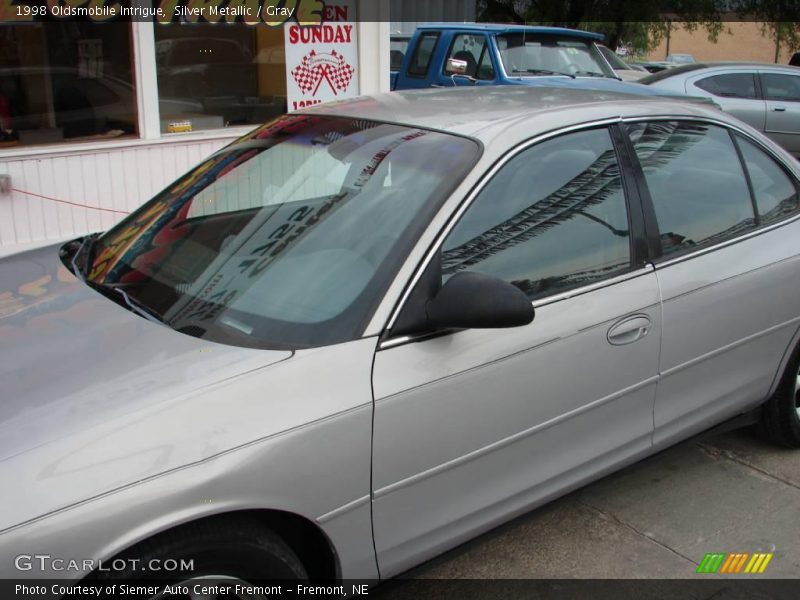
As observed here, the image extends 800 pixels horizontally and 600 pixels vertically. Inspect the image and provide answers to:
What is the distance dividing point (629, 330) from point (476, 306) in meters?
0.83

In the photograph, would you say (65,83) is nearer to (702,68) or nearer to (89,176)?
(89,176)

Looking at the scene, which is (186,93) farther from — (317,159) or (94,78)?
(317,159)

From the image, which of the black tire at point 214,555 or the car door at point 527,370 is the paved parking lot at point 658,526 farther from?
the black tire at point 214,555

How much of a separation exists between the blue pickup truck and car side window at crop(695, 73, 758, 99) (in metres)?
1.89

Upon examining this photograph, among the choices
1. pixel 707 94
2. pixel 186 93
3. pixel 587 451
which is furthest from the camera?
pixel 707 94

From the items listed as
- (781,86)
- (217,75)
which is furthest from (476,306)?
(781,86)

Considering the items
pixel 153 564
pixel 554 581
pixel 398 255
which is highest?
pixel 398 255

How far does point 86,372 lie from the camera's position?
7.52ft

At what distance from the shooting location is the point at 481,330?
8.68ft

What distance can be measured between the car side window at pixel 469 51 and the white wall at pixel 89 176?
14.2 ft

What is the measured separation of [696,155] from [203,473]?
245 cm

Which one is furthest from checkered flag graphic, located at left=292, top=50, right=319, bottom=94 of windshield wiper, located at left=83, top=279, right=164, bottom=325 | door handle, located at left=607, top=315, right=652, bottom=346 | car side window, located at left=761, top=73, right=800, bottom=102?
car side window, located at left=761, top=73, right=800, bottom=102

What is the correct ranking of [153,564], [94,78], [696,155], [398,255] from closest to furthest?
[153,564] < [398,255] < [696,155] < [94,78]

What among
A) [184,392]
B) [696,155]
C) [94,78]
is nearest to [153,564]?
[184,392]
